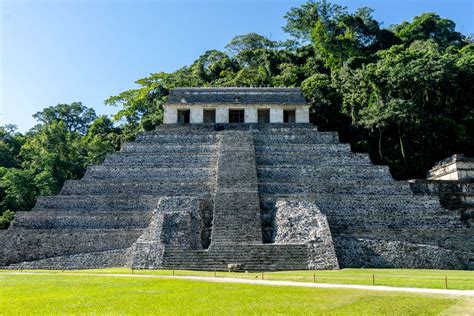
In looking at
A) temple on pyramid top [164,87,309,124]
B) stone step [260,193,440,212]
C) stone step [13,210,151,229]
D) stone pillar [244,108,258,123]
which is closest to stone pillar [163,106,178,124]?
temple on pyramid top [164,87,309,124]

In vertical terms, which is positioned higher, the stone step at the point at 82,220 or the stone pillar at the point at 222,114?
the stone pillar at the point at 222,114

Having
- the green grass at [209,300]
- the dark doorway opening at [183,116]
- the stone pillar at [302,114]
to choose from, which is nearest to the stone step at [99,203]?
the green grass at [209,300]

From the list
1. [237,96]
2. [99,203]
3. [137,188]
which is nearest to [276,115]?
[237,96]

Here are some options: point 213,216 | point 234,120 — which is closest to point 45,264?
point 213,216

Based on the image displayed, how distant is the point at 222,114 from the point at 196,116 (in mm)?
1674

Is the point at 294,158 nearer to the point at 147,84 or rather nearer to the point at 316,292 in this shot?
the point at 316,292

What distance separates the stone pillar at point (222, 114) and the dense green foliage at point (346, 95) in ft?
25.3

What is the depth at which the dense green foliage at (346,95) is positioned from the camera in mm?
29031

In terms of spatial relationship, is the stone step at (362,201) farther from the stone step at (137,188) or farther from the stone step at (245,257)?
the stone step at (245,257)

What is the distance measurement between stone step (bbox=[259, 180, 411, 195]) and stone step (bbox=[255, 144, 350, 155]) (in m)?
3.89

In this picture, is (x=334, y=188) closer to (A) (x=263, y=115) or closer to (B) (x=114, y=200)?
(B) (x=114, y=200)

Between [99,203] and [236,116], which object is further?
[236,116]

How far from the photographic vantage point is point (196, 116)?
3028cm

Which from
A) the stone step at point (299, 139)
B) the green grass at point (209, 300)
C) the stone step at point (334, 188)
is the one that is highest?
the stone step at point (299, 139)
